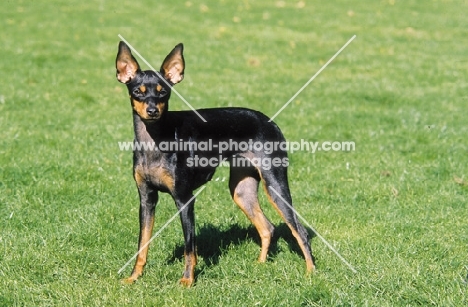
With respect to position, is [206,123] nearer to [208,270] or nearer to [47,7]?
[208,270]

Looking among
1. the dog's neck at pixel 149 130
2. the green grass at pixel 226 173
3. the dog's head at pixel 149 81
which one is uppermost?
the dog's head at pixel 149 81

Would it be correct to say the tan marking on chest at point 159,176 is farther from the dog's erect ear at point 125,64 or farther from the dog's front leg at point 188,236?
the dog's erect ear at point 125,64

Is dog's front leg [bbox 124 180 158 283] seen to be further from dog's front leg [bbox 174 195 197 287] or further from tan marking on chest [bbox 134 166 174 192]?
dog's front leg [bbox 174 195 197 287]

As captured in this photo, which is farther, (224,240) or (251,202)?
(224,240)

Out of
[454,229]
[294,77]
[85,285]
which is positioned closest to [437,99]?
[294,77]

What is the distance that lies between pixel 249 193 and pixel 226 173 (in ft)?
6.78

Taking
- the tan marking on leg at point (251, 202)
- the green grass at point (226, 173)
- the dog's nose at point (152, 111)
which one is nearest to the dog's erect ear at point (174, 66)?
the dog's nose at point (152, 111)

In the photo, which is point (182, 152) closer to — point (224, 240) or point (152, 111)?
point (152, 111)

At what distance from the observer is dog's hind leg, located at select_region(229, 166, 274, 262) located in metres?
5.56

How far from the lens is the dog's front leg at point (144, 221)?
16.2 feet

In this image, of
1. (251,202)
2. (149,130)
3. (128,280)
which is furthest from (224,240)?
(149,130)

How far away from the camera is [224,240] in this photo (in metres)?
5.74

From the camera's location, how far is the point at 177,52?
195 inches

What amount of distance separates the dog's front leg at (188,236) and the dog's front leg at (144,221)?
0.26 m
